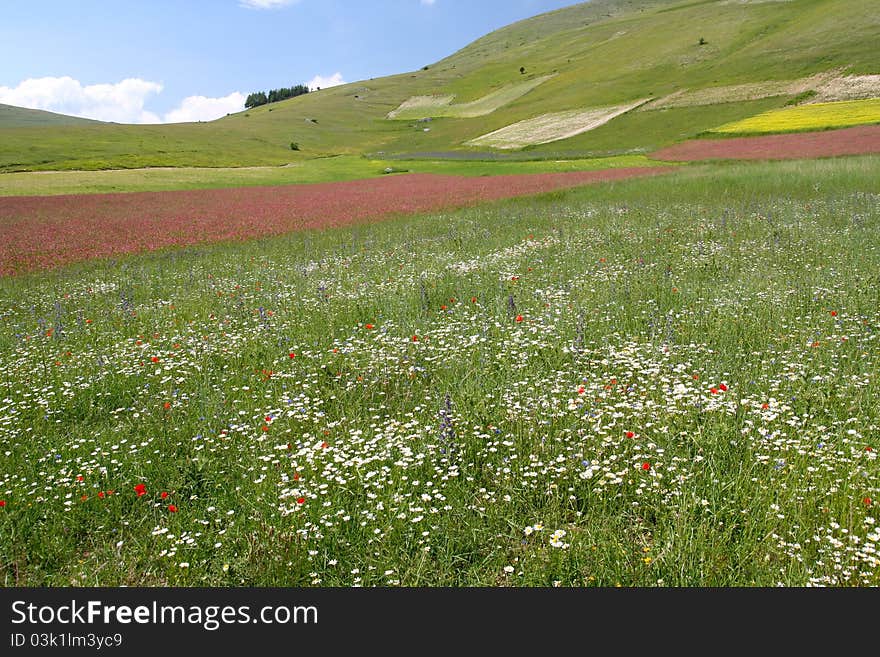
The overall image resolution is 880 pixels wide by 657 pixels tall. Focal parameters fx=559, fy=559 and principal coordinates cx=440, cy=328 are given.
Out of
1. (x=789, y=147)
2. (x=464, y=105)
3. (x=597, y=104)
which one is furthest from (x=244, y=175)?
(x=464, y=105)

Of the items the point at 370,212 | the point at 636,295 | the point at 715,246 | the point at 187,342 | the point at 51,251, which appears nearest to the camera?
the point at 187,342

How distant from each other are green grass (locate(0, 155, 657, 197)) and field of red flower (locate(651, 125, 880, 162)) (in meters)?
4.03

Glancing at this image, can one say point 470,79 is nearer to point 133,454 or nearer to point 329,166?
point 329,166

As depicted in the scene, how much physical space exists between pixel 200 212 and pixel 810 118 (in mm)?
58642

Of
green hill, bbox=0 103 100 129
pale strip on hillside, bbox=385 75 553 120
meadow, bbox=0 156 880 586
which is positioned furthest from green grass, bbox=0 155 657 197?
green hill, bbox=0 103 100 129

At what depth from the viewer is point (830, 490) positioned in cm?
448

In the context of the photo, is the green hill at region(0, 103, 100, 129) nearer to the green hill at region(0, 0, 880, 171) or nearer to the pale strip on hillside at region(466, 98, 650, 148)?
the green hill at region(0, 0, 880, 171)

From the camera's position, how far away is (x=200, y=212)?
31.9 meters

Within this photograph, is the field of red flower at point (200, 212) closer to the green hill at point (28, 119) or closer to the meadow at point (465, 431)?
the meadow at point (465, 431)

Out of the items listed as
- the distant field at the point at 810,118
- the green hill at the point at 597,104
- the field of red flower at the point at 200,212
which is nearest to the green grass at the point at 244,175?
the green hill at the point at 597,104

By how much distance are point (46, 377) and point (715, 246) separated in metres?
14.3

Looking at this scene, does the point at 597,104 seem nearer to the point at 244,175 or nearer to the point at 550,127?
the point at 550,127

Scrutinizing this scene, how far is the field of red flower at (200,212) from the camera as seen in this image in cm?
2280

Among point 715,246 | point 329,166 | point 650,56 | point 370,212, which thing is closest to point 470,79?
point 650,56
